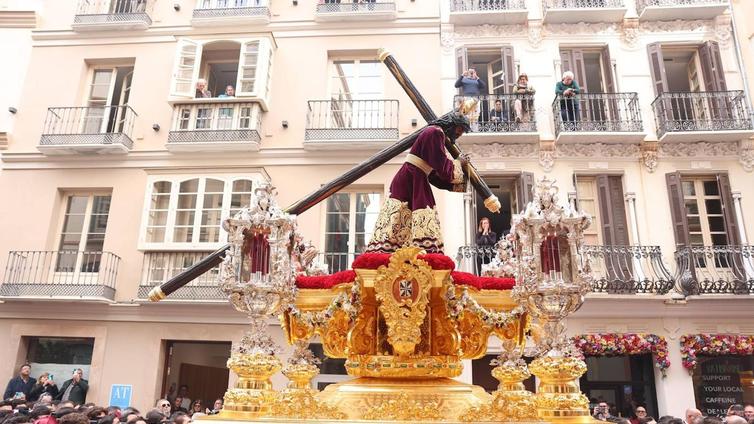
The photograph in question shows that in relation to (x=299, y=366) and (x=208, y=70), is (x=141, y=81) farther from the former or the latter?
(x=299, y=366)

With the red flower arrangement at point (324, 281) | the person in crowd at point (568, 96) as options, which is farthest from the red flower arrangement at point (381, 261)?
the person in crowd at point (568, 96)

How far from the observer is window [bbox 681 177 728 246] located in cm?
1089

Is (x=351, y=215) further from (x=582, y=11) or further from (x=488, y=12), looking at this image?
(x=582, y=11)

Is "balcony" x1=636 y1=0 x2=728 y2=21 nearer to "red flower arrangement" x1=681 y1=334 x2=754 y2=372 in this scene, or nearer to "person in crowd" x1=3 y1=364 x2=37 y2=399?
"red flower arrangement" x1=681 y1=334 x2=754 y2=372

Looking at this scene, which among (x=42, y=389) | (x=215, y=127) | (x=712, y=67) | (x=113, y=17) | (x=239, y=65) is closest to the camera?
(x=42, y=389)

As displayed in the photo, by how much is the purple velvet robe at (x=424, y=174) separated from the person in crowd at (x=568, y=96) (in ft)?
24.8

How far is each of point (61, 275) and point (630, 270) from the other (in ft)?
38.0

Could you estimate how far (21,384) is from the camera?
10336 millimetres

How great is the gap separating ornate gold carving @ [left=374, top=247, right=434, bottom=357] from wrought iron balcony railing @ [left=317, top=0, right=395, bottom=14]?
10.0 m

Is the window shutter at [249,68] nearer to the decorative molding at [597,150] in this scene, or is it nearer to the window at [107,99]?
the window at [107,99]

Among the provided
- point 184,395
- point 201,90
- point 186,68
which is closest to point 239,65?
point 201,90

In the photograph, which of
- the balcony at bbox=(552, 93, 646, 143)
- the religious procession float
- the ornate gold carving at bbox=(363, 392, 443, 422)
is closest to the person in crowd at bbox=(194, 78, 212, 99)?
the balcony at bbox=(552, 93, 646, 143)

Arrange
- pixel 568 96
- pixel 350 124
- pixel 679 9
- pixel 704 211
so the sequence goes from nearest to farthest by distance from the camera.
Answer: pixel 704 211
pixel 568 96
pixel 679 9
pixel 350 124

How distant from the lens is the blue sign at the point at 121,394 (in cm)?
1057
